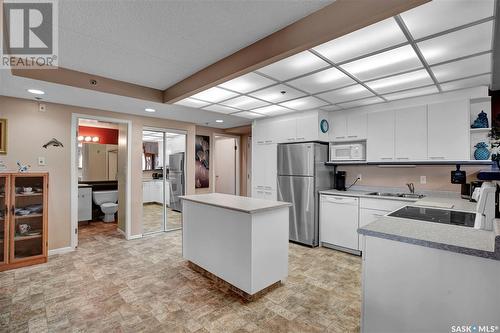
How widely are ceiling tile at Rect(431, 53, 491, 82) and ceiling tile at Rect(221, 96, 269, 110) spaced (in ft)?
6.92

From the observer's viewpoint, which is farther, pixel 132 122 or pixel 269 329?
pixel 132 122

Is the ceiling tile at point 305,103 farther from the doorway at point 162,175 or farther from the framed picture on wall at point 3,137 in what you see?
the framed picture on wall at point 3,137

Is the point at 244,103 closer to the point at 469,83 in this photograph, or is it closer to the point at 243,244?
the point at 243,244

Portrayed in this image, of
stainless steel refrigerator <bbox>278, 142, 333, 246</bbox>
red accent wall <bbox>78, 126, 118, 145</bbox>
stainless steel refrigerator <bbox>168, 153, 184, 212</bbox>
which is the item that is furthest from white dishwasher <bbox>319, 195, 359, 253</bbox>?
red accent wall <bbox>78, 126, 118, 145</bbox>

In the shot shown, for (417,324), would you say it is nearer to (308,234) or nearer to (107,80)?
(308,234)

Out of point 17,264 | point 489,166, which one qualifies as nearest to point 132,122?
point 17,264

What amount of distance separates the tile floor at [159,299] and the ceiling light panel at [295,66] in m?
2.33

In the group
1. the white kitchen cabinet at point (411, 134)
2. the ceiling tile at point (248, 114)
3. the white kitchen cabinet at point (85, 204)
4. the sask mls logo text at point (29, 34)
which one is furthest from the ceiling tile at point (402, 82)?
the white kitchen cabinet at point (85, 204)

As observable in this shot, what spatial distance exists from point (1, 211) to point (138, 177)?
1.83 meters

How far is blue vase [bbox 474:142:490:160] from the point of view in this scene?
2908 mm

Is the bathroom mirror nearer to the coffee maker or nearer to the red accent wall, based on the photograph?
the red accent wall

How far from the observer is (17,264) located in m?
3.14

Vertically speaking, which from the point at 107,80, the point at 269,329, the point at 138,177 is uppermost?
the point at 107,80

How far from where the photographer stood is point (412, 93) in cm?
320
